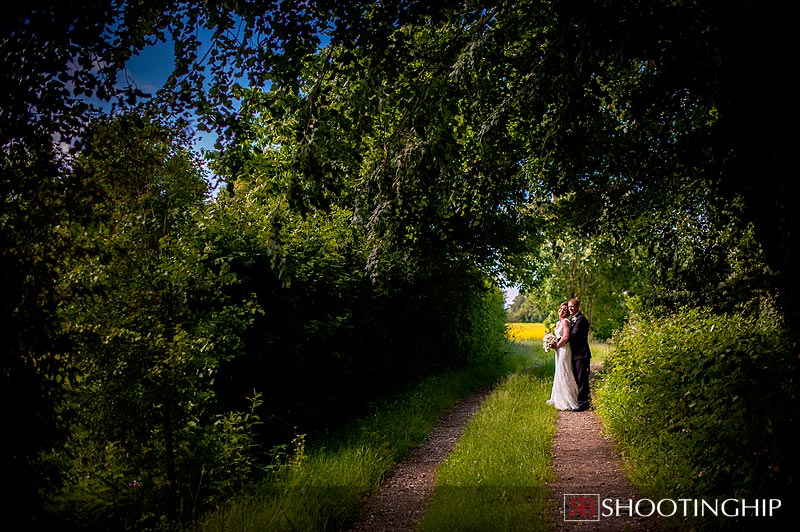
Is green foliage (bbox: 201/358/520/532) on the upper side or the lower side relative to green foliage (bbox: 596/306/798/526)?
lower

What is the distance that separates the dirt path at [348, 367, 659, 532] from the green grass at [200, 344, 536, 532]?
8.0 inches

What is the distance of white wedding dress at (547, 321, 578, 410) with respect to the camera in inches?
424

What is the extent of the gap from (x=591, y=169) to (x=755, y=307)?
9.35 feet

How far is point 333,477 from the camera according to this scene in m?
5.98

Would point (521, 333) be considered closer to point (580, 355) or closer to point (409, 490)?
point (580, 355)

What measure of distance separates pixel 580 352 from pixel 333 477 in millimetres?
6892

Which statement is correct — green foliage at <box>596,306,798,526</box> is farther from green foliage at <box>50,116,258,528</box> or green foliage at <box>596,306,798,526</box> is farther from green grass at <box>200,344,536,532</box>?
green foliage at <box>50,116,258,528</box>

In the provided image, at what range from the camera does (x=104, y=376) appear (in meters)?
4.62

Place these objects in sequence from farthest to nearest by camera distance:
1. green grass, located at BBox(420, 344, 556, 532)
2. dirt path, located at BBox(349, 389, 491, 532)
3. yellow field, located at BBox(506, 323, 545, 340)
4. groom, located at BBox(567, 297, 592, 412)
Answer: yellow field, located at BBox(506, 323, 545, 340) → groom, located at BBox(567, 297, 592, 412) → dirt path, located at BBox(349, 389, 491, 532) → green grass, located at BBox(420, 344, 556, 532)

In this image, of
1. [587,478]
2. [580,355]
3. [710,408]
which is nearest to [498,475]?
[587,478]

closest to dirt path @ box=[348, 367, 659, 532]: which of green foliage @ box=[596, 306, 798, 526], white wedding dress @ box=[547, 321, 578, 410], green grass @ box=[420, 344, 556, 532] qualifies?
green grass @ box=[420, 344, 556, 532]

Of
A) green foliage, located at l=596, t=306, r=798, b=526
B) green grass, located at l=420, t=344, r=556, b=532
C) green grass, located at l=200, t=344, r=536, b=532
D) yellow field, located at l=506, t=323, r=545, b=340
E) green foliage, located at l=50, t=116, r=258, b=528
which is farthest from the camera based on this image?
yellow field, located at l=506, t=323, r=545, b=340

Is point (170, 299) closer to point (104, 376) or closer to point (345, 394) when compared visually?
point (104, 376)

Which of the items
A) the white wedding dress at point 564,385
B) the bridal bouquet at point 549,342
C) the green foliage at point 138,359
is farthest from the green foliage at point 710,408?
the green foliage at point 138,359
